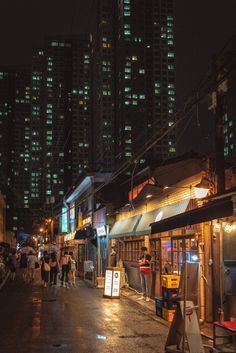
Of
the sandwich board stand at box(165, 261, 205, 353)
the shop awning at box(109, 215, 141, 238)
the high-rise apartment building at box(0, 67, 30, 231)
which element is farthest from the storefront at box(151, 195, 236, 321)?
the high-rise apartment building at box(0, 67, 30, 231)

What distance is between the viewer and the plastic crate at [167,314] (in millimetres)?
13281

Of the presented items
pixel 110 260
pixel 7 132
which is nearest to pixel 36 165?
pixel 7 132

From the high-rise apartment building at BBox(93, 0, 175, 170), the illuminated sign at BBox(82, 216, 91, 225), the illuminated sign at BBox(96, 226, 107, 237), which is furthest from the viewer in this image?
the high-rise apartment building at BBox(93, 0, 175, 170)

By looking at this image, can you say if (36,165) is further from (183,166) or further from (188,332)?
(188,332)

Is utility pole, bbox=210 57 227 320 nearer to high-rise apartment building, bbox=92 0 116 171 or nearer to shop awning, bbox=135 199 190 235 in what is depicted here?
shop awning, bbox=135 199 190 235

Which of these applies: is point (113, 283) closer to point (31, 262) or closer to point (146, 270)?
point (146, 270)

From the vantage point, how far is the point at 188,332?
889cm

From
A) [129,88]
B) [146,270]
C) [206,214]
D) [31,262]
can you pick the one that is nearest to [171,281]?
[206,214]

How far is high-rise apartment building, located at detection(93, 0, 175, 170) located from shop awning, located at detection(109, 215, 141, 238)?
7403 mm

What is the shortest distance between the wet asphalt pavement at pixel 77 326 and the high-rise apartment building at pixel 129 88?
15944mm

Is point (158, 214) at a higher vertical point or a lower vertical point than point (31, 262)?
higher

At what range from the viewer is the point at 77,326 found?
484 inches

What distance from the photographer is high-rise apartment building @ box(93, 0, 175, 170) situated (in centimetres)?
4466

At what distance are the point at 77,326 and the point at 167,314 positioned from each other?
272cm
